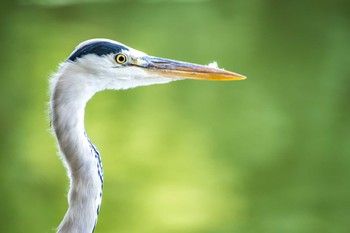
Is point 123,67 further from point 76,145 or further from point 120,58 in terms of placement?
point 76,145

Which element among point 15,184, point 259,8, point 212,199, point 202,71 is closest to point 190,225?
point 212,199

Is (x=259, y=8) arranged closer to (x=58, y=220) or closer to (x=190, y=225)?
(x=190, y=225)

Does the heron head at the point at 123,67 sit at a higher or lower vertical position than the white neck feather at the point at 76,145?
higher

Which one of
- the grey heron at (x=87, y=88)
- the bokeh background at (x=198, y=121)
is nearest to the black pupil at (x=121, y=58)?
the grey heron at (x=87, y=88)

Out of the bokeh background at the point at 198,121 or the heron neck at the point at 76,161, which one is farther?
the bokeh background at the point at 198,121

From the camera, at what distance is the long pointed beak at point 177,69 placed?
148 cm

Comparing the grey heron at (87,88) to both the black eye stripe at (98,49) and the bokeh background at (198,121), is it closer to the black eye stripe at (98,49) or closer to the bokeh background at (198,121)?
the black eye stripe at (98,49)

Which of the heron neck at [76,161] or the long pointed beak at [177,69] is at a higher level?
the long pointed beak at [177,69]

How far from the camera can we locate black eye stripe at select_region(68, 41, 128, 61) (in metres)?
1.45

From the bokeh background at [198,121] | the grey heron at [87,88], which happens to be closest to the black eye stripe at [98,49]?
the grey heron at [87,88]

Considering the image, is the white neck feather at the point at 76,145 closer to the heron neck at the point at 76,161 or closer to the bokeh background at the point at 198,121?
the heron neck at the point at 76,161

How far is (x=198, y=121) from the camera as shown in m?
3.59

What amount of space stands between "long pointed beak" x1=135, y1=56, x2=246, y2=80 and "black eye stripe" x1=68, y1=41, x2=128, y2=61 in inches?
2.3

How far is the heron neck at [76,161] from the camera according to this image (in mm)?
1405
